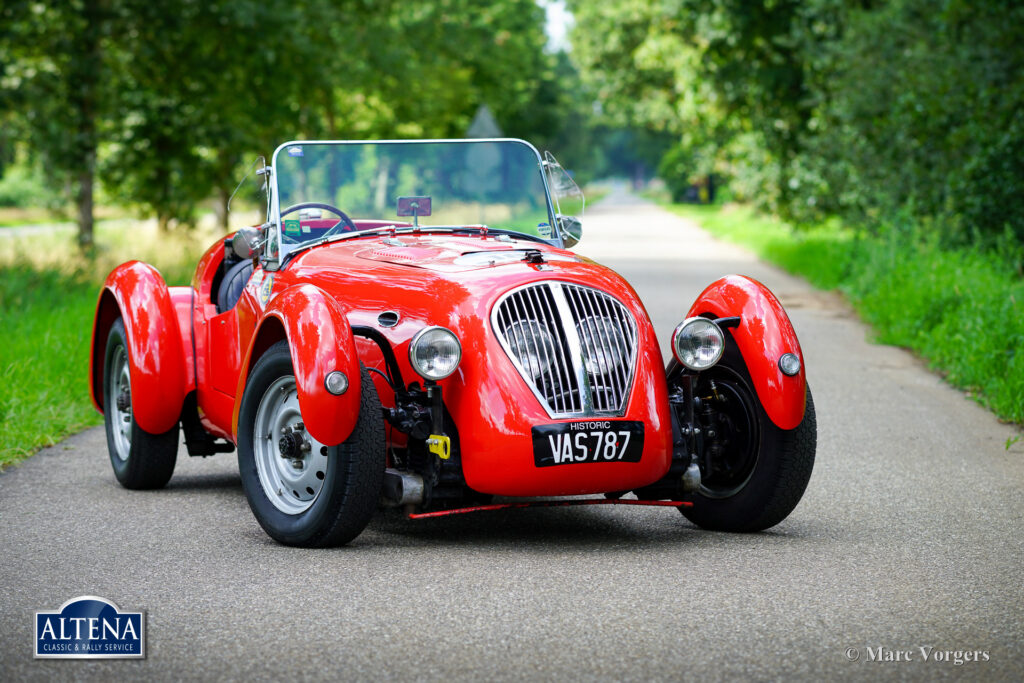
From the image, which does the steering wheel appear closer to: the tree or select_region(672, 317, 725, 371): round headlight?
select_region(672, 317, 725, 371): round headlight

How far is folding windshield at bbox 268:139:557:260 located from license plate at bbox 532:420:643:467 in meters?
1.90

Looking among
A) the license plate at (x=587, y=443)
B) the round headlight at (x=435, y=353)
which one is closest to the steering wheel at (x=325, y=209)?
the round headlight at (x=435, y=353)

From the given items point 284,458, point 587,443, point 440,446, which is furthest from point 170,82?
point 587,443

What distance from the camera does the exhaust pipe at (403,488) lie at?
5035mm

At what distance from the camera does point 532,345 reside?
5125 mm

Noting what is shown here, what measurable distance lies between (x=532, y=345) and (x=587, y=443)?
444 mm

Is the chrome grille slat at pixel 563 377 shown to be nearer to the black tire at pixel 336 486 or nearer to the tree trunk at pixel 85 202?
the black tire at pixel 336 486

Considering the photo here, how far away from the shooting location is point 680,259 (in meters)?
25.4

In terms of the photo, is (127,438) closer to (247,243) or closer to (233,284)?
(233,284)

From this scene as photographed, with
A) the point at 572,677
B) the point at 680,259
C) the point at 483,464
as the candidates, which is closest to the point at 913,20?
the point at 680,259

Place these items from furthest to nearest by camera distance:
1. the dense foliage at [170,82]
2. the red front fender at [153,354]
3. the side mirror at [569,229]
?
1. the dense foliage at [170,82]
2. the side mirror at [569,229]
3. the red front fender at [153,354]

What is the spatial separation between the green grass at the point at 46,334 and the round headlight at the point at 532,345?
140 inches

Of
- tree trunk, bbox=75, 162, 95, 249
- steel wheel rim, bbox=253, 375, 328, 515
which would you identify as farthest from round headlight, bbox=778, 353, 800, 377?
tree trunk, bbox=75, 162, 95, 249

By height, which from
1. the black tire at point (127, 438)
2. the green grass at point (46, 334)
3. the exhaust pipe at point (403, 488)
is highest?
the exhaust pipe at point (403, 488)
